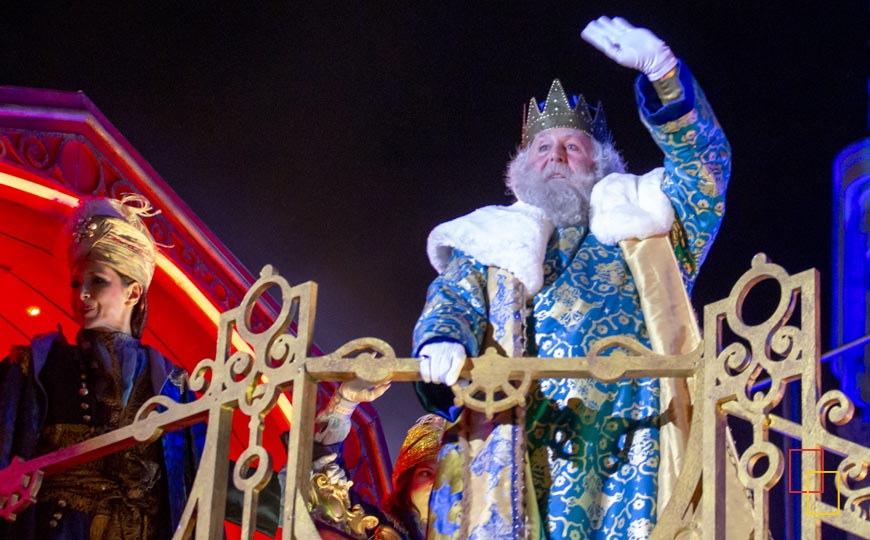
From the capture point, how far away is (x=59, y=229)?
476cm

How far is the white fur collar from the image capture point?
12.5 ft

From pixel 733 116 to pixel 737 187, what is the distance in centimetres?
28

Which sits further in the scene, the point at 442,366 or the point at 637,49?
the point at 637,49

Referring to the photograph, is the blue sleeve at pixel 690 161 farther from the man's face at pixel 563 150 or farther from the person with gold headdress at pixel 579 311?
the man's face at pixel 563 150

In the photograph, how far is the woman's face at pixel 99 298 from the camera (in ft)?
14.7

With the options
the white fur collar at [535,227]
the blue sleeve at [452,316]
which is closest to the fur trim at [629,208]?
the white fur collar at [535,227]

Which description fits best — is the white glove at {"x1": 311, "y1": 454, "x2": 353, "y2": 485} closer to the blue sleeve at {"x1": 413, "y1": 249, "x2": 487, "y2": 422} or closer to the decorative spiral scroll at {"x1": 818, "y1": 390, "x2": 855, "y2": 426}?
the blue sleeve at {"x1": 413, "y1": 249, "x2": 487, "y2": 422}

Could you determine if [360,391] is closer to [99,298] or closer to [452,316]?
[452,316]

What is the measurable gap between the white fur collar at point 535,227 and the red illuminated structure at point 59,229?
4.33 feet

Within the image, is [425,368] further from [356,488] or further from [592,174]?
[356,488]

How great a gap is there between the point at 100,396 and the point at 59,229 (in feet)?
2.31

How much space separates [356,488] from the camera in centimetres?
526

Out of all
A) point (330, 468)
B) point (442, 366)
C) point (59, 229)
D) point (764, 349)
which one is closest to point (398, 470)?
point (330, 468)

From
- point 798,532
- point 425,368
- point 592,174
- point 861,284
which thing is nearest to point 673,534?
Result: point 425,368
